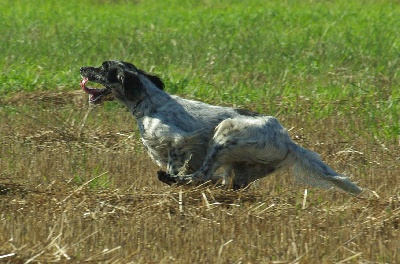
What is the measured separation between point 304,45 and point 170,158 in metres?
7.58

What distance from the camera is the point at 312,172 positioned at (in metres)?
7.51

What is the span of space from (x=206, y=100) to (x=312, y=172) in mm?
3771

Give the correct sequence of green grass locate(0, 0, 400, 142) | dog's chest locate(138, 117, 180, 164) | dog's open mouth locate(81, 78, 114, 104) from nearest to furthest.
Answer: dog's chest locate(138, 117, 180, 164) → dog's open mouth locate(81, 78, 114, 104) → green grass locate(0, 0, 400, 142)

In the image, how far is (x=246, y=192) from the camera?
735 cm

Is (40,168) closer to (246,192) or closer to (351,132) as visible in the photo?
(246,192)

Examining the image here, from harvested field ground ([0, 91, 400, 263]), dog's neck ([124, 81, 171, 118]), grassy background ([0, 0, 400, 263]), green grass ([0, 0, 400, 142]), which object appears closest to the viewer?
harvested field ground ([0, 91, 400, 263])

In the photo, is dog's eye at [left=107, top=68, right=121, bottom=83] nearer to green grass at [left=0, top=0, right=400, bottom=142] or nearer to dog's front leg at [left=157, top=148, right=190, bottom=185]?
dog's front leg at [left=157, top=148, right=190, bottom=185]

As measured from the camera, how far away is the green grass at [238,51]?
444 inches

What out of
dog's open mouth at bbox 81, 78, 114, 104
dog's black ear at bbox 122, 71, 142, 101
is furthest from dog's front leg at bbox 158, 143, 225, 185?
dog's open mouth at bbox 81, 78, 114, 104

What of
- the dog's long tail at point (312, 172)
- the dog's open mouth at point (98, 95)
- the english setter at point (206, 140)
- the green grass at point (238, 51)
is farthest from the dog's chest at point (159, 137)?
the green grass at point (238, 51)

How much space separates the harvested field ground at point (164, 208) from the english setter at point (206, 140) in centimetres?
16

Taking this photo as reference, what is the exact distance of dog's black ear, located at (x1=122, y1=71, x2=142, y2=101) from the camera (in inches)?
311

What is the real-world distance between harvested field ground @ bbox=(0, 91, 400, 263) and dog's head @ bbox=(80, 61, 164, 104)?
68 centimetres

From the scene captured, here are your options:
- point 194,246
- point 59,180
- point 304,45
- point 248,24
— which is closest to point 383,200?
point 194,246
